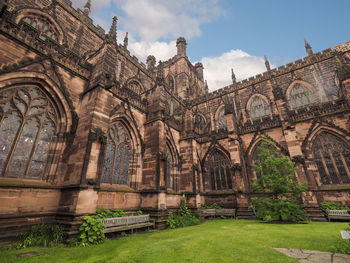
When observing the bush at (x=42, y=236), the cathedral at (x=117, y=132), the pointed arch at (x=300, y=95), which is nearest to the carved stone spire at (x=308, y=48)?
the cathedral at (x=117, y=132)

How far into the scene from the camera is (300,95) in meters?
18.5

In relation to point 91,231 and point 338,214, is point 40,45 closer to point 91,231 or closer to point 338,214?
point 91,231

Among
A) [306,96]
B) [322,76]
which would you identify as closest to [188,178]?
[306,96]

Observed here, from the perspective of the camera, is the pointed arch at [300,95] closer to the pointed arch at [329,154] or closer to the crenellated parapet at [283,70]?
the crenellated parapet at [283,70]

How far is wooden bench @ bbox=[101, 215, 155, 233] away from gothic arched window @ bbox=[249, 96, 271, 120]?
56.3 feet

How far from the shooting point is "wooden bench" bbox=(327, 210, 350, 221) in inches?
399

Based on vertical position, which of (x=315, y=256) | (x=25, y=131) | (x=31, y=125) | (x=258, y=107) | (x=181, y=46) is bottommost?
(x=315, y=256)

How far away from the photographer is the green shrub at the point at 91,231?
6246 mm

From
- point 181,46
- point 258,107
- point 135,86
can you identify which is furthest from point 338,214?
point 181,46

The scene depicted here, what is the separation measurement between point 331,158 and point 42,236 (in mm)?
17806

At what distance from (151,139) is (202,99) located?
1549 cm

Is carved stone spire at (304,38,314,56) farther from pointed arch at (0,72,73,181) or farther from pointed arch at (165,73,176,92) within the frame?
pointed arch at (0,72,73,181)

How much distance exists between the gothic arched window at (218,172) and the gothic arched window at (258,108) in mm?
7586

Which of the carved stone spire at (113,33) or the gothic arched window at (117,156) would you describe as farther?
the carved stone spire at (113,33)
